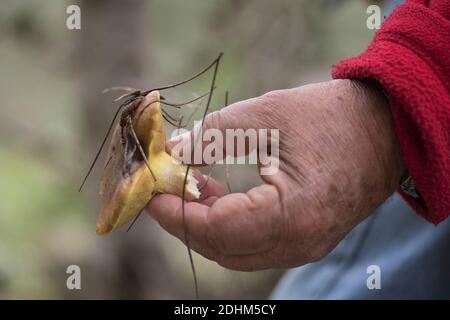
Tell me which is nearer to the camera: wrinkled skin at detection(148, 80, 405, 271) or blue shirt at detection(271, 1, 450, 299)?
wrinkled skin at detection(148, 80, 405, 271)

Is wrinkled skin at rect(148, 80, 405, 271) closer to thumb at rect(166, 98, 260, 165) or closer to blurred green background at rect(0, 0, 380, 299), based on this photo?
thumb at rect(166, 98, 260, 165)

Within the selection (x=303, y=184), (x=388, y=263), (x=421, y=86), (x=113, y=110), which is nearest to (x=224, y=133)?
(x=303, y=184)

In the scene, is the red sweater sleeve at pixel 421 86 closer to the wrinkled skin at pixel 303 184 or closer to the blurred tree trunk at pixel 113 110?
the wrinkled skin at pixel 303 184

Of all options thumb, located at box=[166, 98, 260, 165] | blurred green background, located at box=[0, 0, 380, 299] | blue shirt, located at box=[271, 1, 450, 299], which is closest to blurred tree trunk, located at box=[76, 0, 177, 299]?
blurred green background, located at box=[0, 0, 380, 299]

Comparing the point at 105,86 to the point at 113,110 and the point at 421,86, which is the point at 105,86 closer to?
the point at 113,110

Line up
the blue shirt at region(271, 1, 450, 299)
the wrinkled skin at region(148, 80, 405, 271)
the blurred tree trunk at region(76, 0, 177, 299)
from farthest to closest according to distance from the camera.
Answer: the blurred tree trunk at region(76, 0, 177, 299)
the blue shirt at region(271, 1, 450, 299)
the wrinkled skin at region(148, 80, 405, 271)

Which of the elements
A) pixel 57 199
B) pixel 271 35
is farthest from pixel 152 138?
pixel 57 199

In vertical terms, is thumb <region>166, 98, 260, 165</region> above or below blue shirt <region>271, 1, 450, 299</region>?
above
